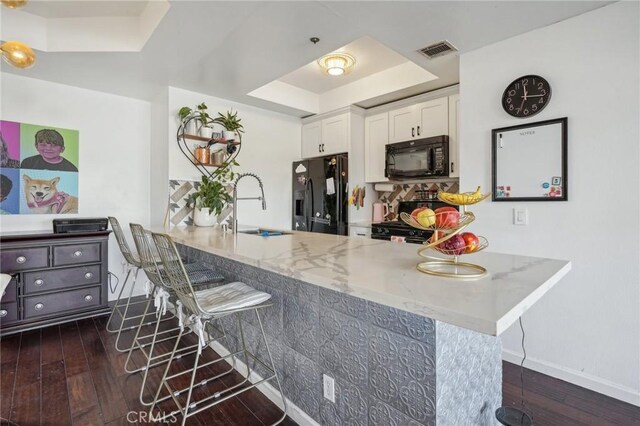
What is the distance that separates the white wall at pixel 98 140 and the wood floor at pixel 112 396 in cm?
145

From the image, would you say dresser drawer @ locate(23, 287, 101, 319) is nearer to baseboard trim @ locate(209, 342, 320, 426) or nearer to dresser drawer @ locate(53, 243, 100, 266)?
dresser drawer @ locate(53, 243, 100, 266)

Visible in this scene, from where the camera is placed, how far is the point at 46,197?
3.20m

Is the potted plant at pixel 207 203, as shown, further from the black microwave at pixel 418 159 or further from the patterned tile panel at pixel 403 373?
the patterned tile panel at pixel 403 373

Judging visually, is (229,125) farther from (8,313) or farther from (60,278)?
(8,313)

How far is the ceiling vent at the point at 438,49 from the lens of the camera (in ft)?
8.00

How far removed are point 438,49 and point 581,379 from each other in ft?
8.15

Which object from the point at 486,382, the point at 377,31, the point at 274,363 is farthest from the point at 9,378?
the point at 377,31

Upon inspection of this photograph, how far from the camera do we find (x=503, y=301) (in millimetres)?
837

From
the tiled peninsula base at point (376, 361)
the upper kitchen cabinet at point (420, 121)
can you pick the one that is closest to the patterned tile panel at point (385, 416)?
the tiled peninsula base at point (376, 361)

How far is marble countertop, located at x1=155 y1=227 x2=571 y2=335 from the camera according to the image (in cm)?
78

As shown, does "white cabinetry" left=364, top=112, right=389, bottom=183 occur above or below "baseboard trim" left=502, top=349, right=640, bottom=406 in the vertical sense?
above

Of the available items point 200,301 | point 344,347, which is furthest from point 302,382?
point 200,301

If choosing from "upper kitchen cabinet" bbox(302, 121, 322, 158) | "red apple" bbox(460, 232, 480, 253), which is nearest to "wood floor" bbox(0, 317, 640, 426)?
"red apple" bbox(460, 232, 480, 253)

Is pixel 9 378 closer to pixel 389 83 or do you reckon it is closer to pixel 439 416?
pixel 439 416
